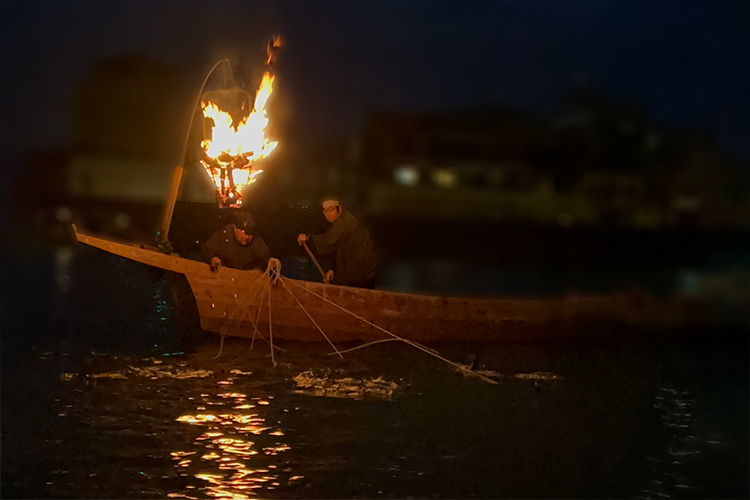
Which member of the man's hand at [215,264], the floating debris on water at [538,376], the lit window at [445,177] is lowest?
the floating debris on water at [538,376]

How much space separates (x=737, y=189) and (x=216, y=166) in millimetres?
57466

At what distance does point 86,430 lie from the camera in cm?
821

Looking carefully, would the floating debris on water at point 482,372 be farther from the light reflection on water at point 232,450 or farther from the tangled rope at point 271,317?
the light reflection on water at point 232,450

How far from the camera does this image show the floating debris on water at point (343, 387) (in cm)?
991

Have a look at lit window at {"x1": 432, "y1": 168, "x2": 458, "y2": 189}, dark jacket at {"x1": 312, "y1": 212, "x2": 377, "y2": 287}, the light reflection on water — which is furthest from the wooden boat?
lit window at {"x1": 432, "y1": 168, "x2": 458, "y2": 189}

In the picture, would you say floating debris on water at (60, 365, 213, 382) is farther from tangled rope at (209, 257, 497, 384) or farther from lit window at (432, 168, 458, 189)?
lit window at (432, 168, 458, 189)

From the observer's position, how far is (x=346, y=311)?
39.0 ft

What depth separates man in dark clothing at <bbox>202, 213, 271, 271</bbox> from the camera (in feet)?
39.2

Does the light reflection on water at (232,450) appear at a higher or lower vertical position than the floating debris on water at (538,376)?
lower

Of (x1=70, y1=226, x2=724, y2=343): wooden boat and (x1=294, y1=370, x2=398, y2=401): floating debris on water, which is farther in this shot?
(x1=70, y1=226, x2=724, y2=343): wooden boat

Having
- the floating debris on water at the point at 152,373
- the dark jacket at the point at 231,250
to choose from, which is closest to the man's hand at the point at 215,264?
the dark jacket at the point at 231,250

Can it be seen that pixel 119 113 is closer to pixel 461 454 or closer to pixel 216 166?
pixel 216 166

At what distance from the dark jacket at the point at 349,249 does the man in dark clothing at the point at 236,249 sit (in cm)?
80

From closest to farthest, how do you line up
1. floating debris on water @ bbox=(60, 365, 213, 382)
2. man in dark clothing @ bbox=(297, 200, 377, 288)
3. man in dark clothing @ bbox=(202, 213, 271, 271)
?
floating debris on water @ bbox=(60, 365, 213, 382), man in dark clothing @ bbox=(202, 213, 271, 271), man in dark clothing @ bbox=(297, 200, 377, 288)
